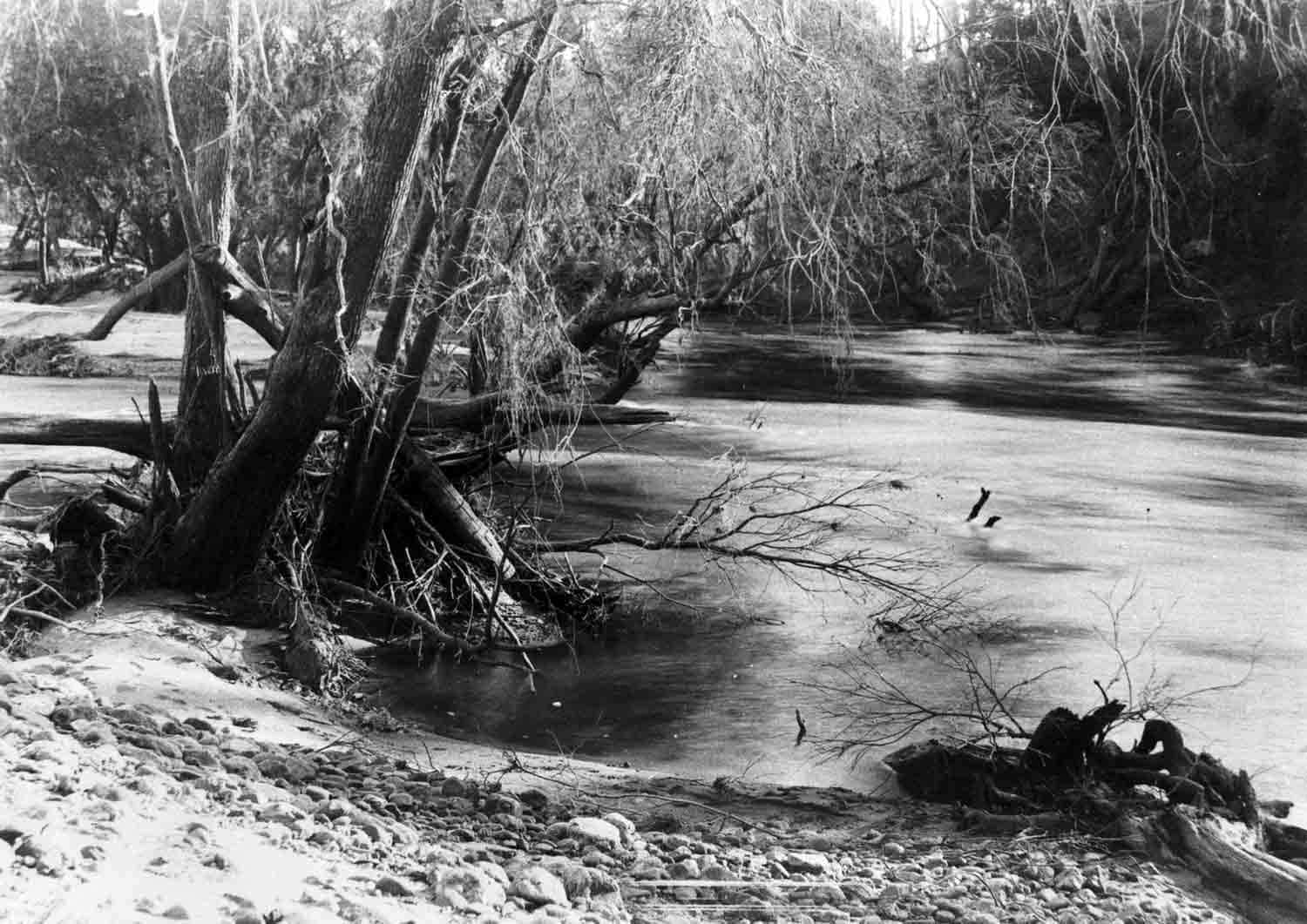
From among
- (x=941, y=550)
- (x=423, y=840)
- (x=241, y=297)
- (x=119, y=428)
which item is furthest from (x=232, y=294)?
(x=941, y=550)

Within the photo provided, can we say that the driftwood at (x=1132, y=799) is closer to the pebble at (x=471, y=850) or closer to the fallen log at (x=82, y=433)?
the pebble at (x=471, y=850)

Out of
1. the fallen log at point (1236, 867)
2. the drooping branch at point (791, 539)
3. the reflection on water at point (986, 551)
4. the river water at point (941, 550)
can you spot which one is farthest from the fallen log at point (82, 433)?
the fallen log at point (1236, 867)

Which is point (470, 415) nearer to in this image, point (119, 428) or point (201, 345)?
point (201, 345)

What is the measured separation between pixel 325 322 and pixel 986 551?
704 centimetres

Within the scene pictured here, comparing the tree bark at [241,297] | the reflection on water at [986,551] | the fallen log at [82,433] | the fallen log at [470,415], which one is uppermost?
the tree bark at [241,297]

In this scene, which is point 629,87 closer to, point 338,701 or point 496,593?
point 496,593

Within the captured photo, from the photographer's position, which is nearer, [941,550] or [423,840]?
[423,840]

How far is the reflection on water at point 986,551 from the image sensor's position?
7445mm

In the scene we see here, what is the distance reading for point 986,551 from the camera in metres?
12.2

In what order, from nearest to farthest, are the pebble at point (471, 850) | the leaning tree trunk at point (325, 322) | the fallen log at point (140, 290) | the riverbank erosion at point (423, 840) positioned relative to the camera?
the riverbank erosion at point (423, 840) < the pebble at point (471, 850) < the leaning tree trunk at point (325, 322) < the fallen log at point (140, 290)

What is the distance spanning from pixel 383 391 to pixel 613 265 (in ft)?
9.19

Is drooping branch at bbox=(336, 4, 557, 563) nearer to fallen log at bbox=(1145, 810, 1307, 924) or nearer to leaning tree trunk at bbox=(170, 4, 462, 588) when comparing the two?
leaning tree trunk at bbox=(170, 4, 462, 588)

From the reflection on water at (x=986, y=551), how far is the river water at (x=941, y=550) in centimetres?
3

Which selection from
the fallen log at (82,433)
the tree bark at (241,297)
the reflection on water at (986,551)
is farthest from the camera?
the fallen log at (82,433)
